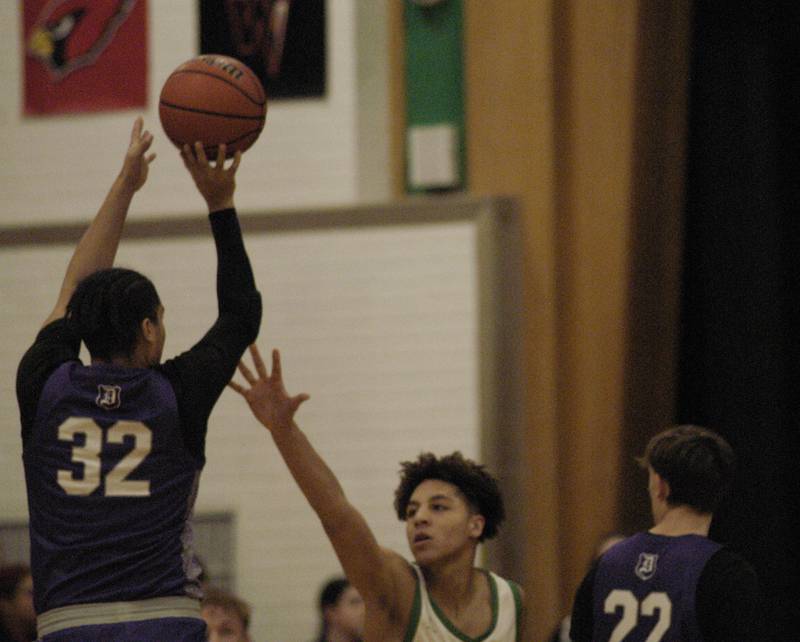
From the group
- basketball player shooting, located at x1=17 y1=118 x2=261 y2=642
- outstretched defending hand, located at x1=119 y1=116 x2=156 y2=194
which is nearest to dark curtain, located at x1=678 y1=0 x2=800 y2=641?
outstretched defending hand, located at x1=119 y1=116 x2=156 y2=194

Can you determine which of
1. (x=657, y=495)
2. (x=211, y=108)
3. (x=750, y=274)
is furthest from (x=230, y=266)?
(x=750, y=274)

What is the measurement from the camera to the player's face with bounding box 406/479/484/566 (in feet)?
17.0

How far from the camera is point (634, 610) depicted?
15.9ft

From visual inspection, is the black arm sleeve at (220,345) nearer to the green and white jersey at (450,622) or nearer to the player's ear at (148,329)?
the player's ear at (148,329)

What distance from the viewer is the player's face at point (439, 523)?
518 centimetres

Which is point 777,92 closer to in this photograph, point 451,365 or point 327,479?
point 451,365

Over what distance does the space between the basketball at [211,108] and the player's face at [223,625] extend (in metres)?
2.13

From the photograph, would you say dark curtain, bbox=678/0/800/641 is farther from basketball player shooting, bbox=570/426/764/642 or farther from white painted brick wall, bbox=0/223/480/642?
basketball player shooting, bbox=570/426/764/642

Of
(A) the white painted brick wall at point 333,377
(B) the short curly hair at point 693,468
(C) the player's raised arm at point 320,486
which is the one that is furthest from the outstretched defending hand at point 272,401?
(A) the white painted brick wall at point 333,377

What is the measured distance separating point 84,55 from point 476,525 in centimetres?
552

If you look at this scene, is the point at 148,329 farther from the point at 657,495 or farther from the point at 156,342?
the point at 657,495

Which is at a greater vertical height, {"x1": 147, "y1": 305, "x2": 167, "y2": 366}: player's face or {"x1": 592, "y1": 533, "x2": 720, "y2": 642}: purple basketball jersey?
{"x1": 147, "y1": 305, "x2": 167, "y2": 366}: player's face

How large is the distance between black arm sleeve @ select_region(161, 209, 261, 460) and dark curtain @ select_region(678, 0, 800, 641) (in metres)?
5.33

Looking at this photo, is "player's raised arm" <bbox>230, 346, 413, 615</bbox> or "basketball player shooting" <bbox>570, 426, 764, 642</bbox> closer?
"player's raised arm" <bbox>230, 346, 413, 615</bbox>
